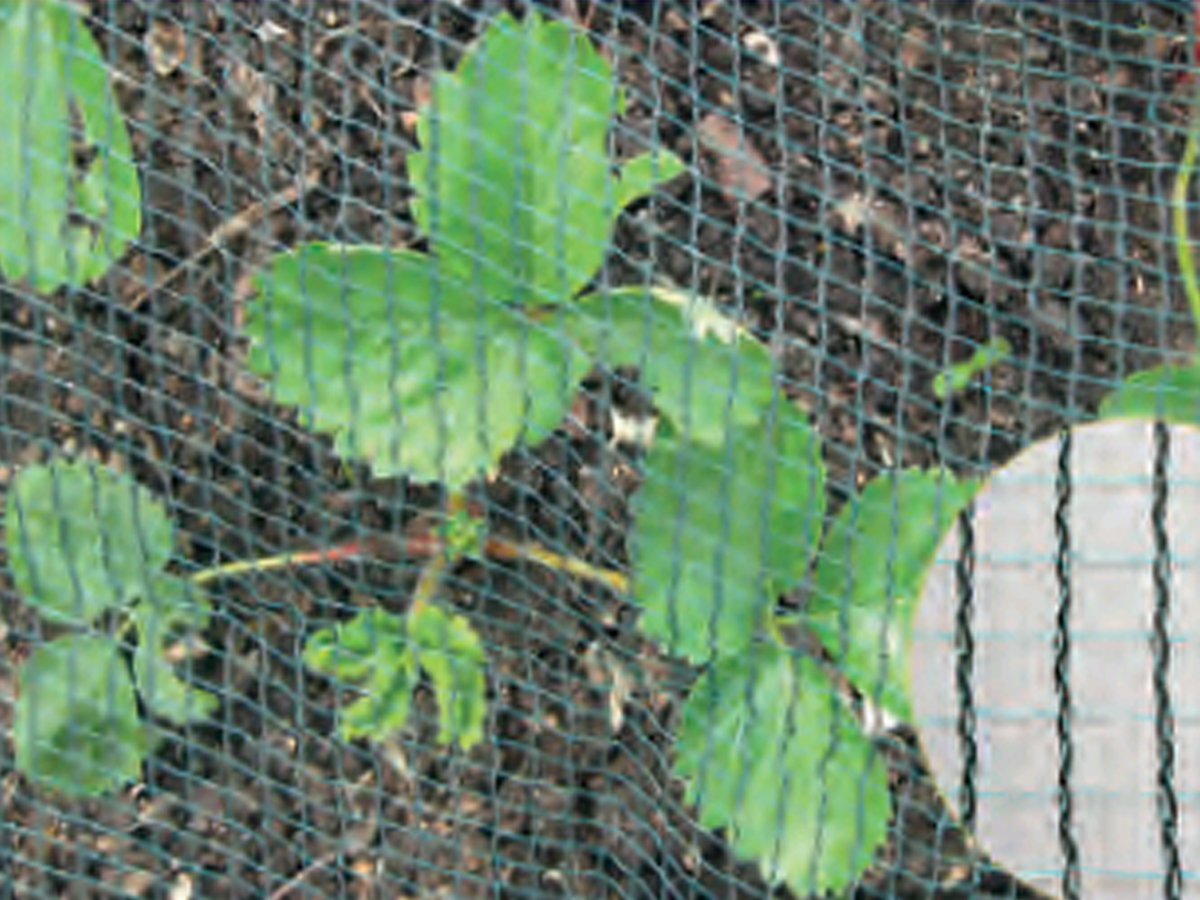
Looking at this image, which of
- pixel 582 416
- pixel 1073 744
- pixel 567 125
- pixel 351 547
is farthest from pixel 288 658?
pixel 1073 744

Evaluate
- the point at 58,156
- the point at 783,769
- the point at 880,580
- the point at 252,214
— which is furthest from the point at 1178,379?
the point at 58,156

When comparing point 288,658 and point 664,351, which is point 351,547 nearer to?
point 288,658

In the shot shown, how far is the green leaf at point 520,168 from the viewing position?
1.00 m

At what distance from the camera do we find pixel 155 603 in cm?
105

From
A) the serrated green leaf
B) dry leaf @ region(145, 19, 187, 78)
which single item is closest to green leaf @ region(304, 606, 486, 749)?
the serrated green leaf

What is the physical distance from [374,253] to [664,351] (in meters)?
0.17

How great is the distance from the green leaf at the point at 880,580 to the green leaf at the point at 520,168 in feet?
0.71

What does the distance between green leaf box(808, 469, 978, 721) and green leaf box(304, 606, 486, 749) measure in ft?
0.67

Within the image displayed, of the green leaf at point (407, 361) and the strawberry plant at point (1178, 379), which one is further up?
the strawberry plant at point (1178, 379)

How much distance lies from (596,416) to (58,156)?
0.34 m

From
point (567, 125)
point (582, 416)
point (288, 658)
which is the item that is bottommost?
point (288, 658)

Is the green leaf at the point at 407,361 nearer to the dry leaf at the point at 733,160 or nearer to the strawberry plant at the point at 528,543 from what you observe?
the strawberry plant at the point at 528,543

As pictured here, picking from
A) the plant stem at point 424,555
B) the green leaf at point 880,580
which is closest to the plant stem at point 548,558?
the plant stem at point 424,555

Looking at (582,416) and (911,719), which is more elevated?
(582,416)
